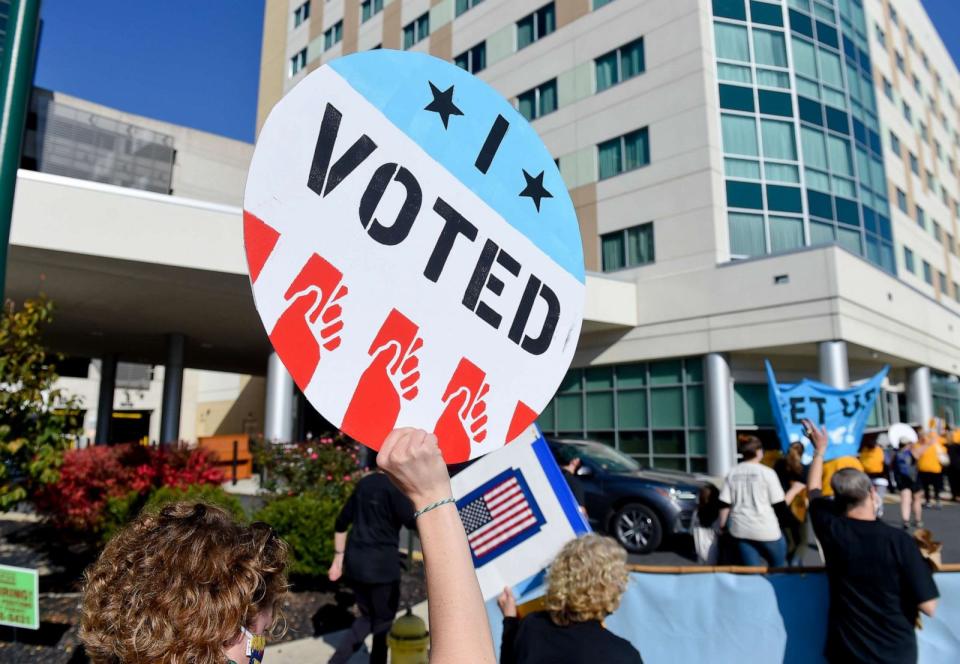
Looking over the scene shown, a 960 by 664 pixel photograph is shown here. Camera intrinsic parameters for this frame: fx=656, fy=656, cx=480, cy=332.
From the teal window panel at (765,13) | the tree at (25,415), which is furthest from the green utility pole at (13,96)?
the teal window panel at (765,13)

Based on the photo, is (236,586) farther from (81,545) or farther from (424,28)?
(424,28)

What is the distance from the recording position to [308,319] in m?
1.43

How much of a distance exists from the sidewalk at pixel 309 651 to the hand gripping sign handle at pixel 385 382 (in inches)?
183

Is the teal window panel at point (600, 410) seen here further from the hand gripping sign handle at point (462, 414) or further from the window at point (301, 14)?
the window at point (301, 14)

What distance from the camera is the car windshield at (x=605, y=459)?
1073cm

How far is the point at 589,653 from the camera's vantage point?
8.38 ft

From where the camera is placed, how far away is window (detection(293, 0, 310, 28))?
118 ft

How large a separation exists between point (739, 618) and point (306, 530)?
5002 millimetres

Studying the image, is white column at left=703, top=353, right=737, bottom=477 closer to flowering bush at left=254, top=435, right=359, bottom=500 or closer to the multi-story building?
the multi-story building

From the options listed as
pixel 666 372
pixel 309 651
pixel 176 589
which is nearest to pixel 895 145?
pixel 666 372

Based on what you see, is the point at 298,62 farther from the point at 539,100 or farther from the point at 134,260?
the point at 134,260

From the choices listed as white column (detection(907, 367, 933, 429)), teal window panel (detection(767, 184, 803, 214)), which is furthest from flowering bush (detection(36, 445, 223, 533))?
white column (detection(907, 367, 933, 429))

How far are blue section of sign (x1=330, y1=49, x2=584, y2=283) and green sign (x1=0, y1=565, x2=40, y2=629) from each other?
3.93m

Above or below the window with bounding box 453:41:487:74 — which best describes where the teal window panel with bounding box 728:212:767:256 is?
below
